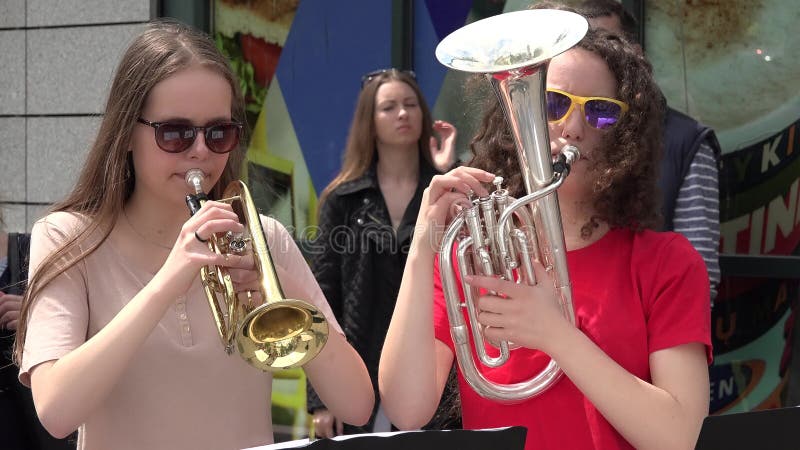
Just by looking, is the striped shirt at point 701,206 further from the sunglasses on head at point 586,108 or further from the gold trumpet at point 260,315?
the gold trumpet at point 260,315

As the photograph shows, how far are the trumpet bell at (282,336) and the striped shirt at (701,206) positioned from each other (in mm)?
1862

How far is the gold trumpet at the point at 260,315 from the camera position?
2.03 meters

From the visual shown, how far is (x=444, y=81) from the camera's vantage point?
5.23 m

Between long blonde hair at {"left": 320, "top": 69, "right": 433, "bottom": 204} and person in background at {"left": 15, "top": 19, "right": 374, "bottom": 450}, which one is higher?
person in background at {"left": 15, "top": 19, "right": 374, "bottom": 450}

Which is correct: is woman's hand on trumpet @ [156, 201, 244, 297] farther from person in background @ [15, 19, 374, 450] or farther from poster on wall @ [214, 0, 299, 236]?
poster on wall @ [214, 0, 299, 236]

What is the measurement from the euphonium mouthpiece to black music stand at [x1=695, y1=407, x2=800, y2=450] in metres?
1.11

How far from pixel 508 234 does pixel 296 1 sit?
3.74 metres

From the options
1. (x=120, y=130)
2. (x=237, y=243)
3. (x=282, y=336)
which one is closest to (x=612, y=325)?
(x=282, y=336)

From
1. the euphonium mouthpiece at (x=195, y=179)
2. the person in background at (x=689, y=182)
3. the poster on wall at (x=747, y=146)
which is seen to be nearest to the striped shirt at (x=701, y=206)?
the person in background at (x=689, y=182)

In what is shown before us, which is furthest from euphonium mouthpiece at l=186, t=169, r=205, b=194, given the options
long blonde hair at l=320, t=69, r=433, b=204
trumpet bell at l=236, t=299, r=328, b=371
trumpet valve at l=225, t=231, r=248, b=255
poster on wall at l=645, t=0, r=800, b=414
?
poster on wall at l=645, t=0, r=800, b=414

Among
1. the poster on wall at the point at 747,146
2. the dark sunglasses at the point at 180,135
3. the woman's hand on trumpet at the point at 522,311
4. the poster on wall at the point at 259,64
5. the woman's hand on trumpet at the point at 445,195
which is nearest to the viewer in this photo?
the woman's hand on trumpet at the point at 522,311

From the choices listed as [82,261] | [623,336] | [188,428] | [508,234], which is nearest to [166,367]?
[188,428]

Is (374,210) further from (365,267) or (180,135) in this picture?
(180,135)

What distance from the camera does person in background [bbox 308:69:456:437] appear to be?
4.23m
